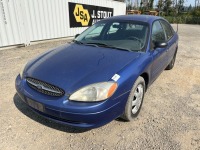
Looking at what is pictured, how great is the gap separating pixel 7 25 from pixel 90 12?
5.73 m

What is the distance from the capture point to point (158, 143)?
258 cm

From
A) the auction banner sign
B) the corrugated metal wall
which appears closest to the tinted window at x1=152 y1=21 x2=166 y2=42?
the corrugated metal wall

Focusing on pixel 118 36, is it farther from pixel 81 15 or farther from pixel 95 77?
pixel 81 15

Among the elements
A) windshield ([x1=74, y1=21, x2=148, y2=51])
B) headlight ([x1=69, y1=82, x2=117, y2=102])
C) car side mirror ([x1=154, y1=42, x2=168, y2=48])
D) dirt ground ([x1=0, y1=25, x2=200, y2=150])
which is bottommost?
dirt ground ([x1=0, y1=25, x2=200, y2=150])

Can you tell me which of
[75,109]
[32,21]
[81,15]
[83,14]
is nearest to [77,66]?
[75,109]

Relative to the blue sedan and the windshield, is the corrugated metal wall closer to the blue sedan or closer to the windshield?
the windshield

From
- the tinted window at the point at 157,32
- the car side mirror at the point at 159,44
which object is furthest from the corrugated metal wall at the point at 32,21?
the car side mirror at the point at 159,44

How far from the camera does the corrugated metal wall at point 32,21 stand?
7120 millimetres

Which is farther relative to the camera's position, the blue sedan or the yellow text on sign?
the yellow text on sign

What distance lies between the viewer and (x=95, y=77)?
2449 mm

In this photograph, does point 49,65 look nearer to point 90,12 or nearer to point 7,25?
point 7,25

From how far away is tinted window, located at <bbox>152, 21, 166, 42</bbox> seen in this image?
3.67m

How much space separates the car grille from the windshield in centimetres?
133

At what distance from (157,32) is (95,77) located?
2.13 m
